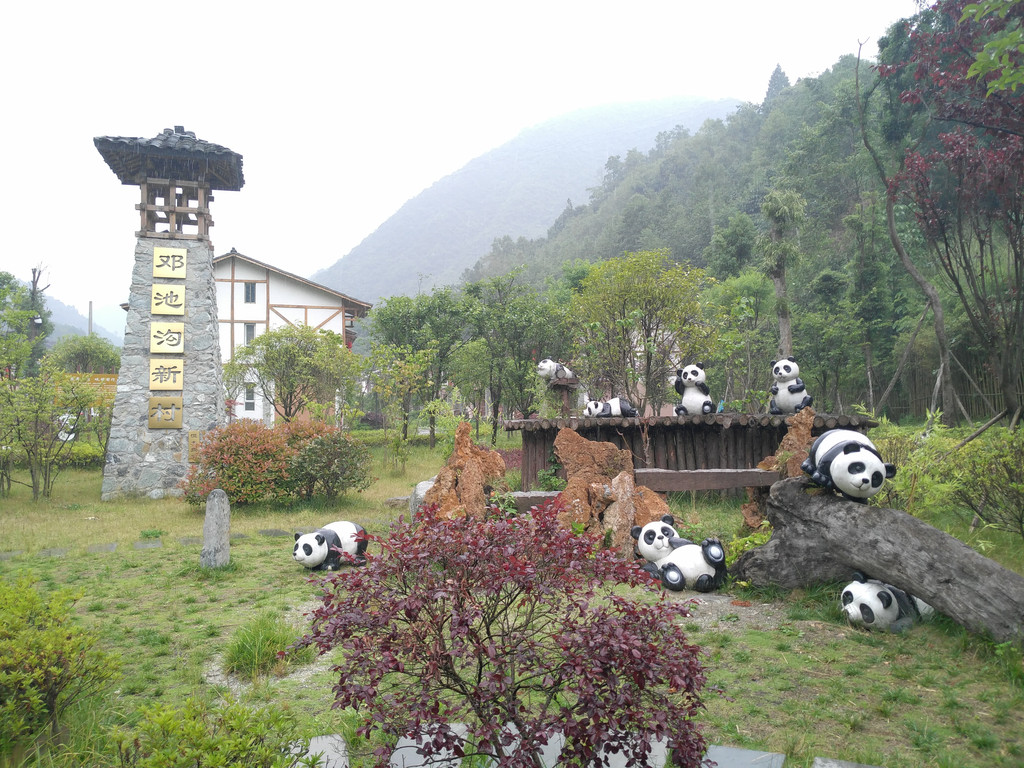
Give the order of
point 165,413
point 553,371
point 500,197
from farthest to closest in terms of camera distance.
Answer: point 500,197
point 165,413
point 553,371

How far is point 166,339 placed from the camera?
14039mm

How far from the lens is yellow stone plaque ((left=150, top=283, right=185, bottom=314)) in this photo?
46.2ft

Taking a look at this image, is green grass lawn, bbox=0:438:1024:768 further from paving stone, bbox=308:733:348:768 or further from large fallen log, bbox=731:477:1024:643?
large fallen log, bbox=731:477:1024:643

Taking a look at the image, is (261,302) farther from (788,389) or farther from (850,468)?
(850,468)

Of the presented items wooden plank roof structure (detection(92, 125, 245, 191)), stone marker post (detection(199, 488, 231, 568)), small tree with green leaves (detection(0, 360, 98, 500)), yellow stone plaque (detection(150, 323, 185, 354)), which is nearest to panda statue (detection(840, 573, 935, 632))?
stone marker post (detection(199, 488, 231, 568))

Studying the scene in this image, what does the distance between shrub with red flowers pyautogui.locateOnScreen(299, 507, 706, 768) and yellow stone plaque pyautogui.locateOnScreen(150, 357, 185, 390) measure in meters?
13.0

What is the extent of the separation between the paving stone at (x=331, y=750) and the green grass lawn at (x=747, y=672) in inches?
2.2

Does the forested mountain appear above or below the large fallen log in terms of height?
above

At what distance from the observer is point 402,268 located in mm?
104062

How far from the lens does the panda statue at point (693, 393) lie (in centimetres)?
1047

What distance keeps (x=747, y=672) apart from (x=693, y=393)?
683 cm

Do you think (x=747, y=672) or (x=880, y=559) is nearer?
(x=747, y=672)

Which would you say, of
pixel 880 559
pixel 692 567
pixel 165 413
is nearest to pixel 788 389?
pixel 692 567

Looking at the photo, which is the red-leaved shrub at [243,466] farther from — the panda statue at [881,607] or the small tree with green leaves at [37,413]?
the panda statue at [881,607]
